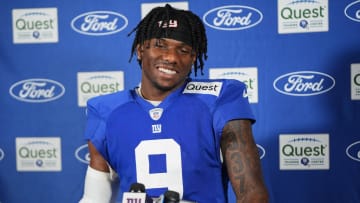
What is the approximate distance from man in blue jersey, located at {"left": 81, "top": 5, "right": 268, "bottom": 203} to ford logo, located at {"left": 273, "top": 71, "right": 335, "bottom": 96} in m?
0.72

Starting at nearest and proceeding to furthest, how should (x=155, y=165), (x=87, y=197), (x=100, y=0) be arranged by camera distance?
(x=155, y=165) < (x=87, y=197) < (x=100, y=0)

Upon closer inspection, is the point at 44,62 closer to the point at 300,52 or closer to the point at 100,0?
the point at 100,0

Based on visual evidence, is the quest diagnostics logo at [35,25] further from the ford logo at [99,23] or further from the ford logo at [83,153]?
the ford logo at [83,153]

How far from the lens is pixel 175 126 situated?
1.27 metres

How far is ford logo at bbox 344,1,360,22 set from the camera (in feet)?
6.40

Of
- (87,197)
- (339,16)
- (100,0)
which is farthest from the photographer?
(100,0)

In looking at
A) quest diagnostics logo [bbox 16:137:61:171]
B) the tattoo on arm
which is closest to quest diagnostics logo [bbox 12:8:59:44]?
quest diagnostics logo [bbox 16:137:61:171]

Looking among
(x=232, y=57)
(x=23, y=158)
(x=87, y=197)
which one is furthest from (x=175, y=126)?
(x=23, y=158)

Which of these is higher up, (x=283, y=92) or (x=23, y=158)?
(x=283, y=92)

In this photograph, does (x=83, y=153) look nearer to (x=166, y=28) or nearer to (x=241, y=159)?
(x=166, y=28)

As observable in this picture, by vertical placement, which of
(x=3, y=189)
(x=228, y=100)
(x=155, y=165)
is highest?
(x=228, y=100)

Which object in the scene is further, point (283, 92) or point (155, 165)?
point (283, 92)

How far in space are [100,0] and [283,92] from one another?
89 centimetres

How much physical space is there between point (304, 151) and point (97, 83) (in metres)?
0.94
